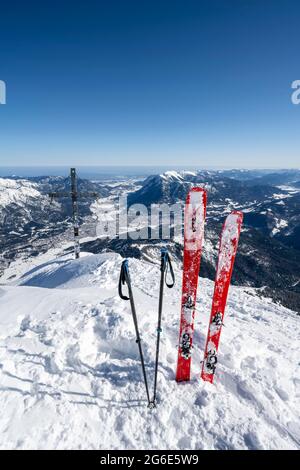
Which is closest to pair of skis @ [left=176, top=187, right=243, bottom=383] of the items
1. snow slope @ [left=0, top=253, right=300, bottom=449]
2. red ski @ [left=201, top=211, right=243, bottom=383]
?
red ski @ [left=201, top=211, right=243, bottom=383]

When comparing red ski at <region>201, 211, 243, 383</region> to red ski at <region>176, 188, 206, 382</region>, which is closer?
red ski at <region>176, 188, 206, 382</region>

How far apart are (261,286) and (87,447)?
18792 centimetres

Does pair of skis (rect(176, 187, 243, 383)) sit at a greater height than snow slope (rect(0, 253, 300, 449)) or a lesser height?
greater

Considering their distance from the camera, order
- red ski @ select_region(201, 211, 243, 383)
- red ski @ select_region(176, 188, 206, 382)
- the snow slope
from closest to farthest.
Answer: the snow slope → red ski @ select_region(176, 188, 206, 382) → red ski @ select_region(201, 211, 243, 383)

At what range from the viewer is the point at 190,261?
821 cm

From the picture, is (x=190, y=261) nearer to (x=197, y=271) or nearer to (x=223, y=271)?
(x=197, y=271)

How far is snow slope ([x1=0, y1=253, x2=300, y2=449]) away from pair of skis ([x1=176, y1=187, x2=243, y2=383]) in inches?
28.2

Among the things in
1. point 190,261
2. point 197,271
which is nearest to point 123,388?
point 197,271

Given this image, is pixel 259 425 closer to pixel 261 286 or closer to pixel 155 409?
pixel 155 409

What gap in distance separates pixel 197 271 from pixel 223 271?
90 cm

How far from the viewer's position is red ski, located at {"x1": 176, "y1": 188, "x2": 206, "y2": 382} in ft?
26.2

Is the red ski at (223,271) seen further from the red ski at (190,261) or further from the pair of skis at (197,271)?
the red ski at (190,261)

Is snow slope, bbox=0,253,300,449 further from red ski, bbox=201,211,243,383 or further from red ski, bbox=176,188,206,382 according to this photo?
red ski, bbox=176,188,206,382

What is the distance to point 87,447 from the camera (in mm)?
6590
